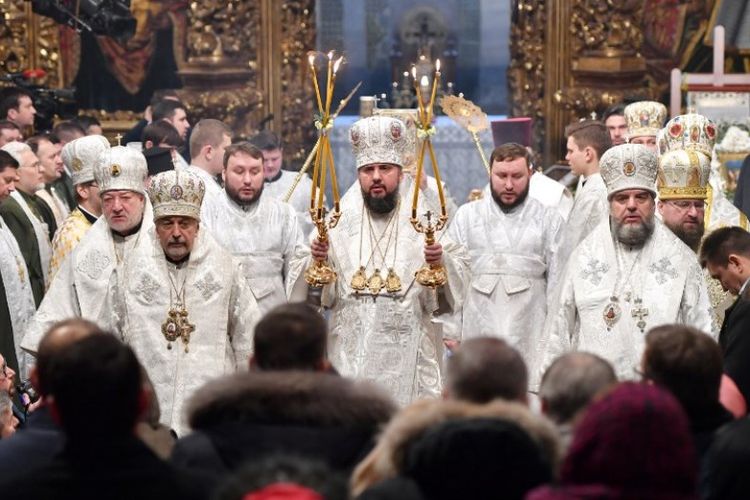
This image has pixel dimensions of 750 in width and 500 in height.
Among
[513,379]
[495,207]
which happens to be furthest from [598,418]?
[495,207]

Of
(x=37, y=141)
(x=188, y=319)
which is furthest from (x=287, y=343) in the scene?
(x=37, y=141)

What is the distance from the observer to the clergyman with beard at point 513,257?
11.6 m

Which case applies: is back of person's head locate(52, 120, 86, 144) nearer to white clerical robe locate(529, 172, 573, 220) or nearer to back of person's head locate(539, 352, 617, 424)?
white clerical robe locate(529, 172, 573, 220)

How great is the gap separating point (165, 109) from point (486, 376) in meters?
9.55

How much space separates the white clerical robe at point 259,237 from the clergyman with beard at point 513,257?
42.5 inches

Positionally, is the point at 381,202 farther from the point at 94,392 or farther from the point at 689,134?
the point at 94,392

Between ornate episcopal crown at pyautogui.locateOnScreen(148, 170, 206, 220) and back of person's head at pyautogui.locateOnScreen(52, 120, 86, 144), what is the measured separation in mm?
5191

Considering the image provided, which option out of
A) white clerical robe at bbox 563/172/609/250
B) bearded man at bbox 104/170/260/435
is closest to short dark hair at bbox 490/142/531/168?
white clerical robe at bbox 563/172/609/250

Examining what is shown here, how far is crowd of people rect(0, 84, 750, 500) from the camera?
5.29 meters

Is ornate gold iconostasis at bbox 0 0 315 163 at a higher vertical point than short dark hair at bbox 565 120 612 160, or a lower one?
higher

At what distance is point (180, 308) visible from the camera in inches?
368

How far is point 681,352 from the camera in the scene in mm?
6137

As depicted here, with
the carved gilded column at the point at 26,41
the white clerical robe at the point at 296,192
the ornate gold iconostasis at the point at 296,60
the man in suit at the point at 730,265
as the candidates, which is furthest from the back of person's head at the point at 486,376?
the carved gilded column at the point at 26,41

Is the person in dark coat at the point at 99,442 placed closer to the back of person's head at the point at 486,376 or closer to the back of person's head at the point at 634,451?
the back of person's head at the point at 486,376
